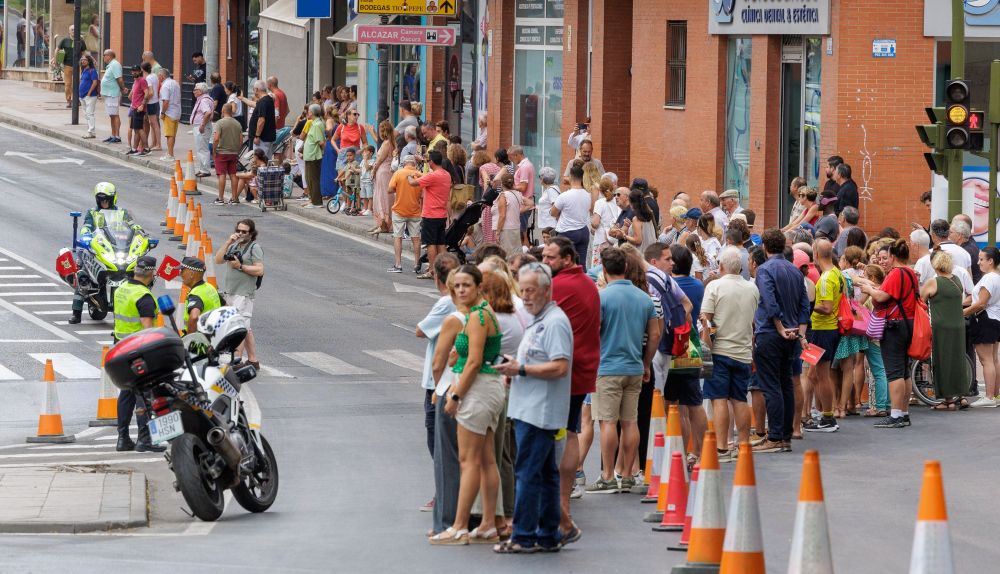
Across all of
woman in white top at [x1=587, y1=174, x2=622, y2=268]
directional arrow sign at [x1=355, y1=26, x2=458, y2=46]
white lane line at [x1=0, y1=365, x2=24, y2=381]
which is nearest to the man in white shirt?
directional arrow sign at [x1=355, y1=26, x2=458, y2=46]

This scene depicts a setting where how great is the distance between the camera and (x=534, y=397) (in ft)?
35.1

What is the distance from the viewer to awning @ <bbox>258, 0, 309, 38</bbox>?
42.0 m

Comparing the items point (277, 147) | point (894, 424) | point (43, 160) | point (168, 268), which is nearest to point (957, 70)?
point (894, 424)

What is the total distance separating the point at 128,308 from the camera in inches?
637

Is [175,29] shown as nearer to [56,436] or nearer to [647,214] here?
[647,214]

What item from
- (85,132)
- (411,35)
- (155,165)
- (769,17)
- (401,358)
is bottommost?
(401,358)

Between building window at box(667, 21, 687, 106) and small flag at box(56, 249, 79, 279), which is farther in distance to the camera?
building window at box(667, 21, 687, 106)

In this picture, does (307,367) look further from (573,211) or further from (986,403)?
(986,403)

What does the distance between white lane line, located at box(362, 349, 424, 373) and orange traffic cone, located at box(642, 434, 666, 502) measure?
7.00 meters

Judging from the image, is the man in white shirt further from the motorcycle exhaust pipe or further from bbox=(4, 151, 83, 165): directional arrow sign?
the motorcycle exhaust pipe

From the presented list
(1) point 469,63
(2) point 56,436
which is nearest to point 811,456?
(2) point 56,436

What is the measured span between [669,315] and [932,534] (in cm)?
588

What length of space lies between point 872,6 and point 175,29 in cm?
3223

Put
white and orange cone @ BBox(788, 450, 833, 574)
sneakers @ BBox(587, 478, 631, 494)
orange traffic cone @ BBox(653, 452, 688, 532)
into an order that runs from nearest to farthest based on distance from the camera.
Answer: white and orange cone @ BBox(788, 450, 833, 574)
orange traffic cone @ BBox(653, 452, 688, 532)
sneakers @ BBox(587, 478, 631, 494)
